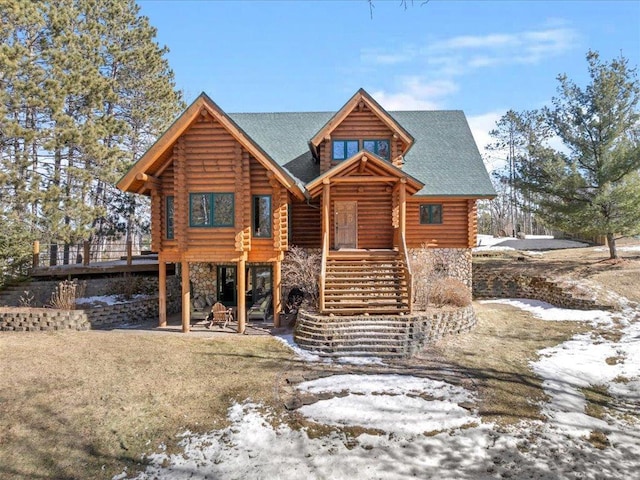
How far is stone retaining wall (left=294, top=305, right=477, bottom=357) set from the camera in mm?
10562

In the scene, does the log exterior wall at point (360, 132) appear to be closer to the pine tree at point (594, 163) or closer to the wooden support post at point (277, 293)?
the wooden support post at point (277, 293)

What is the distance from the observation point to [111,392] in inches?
319

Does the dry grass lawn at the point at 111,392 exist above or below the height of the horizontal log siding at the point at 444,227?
below

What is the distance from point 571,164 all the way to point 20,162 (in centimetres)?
2658

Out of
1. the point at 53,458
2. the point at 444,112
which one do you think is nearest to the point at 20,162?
the point at 53,458

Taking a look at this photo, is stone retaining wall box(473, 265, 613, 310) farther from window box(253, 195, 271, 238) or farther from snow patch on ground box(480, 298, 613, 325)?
window box(253, 195, 271, 238)

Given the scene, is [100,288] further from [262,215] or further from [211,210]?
[262,215]

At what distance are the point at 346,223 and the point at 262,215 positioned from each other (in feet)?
16.2

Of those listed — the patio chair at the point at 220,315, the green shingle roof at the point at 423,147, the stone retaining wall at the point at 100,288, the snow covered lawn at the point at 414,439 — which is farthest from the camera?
the green shingle roof at the point at 423,147

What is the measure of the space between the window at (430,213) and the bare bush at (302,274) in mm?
5939

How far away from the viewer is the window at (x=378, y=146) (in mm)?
16750

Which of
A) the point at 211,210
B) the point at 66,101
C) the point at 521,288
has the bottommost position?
the point at 521,288

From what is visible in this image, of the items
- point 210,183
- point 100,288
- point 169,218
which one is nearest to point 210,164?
point 210,183

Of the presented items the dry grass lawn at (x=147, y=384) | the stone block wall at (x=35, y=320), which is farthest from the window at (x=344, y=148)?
the stone block wall at (x=35, y=320)
